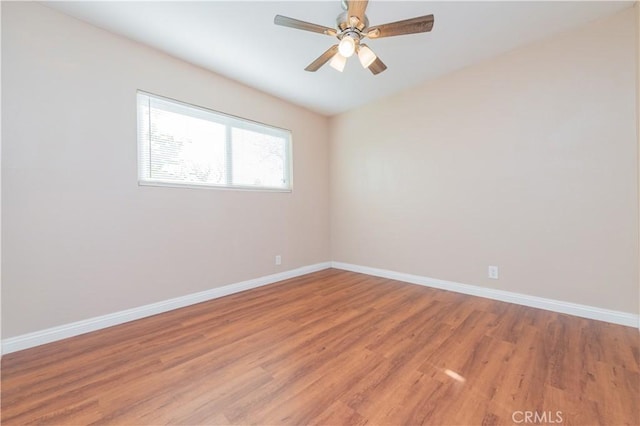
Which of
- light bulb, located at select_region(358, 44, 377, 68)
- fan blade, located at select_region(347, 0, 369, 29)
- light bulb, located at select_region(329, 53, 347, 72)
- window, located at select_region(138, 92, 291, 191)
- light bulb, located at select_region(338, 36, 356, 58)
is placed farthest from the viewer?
window, located at select_region(138, 92, 291, 191)

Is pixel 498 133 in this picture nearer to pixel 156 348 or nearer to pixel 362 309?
pixel 362 309

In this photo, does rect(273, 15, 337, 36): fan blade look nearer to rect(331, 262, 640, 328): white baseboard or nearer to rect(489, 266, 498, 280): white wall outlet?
rect(489, 266, 498, 280): white wall outlet

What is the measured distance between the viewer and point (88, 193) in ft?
7.02

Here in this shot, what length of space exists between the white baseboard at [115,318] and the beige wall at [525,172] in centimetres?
204

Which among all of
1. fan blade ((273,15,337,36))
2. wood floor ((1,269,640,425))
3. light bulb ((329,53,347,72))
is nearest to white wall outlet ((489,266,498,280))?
wood floor ((1,269,640,425))

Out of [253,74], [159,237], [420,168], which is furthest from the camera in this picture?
[420,168]

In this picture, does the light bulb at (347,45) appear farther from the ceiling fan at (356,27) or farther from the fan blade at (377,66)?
the fan blade at (377,66)

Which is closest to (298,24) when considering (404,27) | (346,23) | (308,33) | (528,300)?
(346,23)

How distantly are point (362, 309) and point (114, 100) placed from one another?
303 cm

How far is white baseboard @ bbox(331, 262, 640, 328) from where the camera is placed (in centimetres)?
213

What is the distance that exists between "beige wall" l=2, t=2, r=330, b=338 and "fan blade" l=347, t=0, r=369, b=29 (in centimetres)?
189

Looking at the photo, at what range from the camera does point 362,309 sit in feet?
8.34

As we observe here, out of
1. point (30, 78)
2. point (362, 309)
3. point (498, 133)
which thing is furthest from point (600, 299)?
point (30, 78)

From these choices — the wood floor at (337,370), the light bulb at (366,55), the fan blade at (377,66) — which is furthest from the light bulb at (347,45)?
the wood floor at (337,370)
